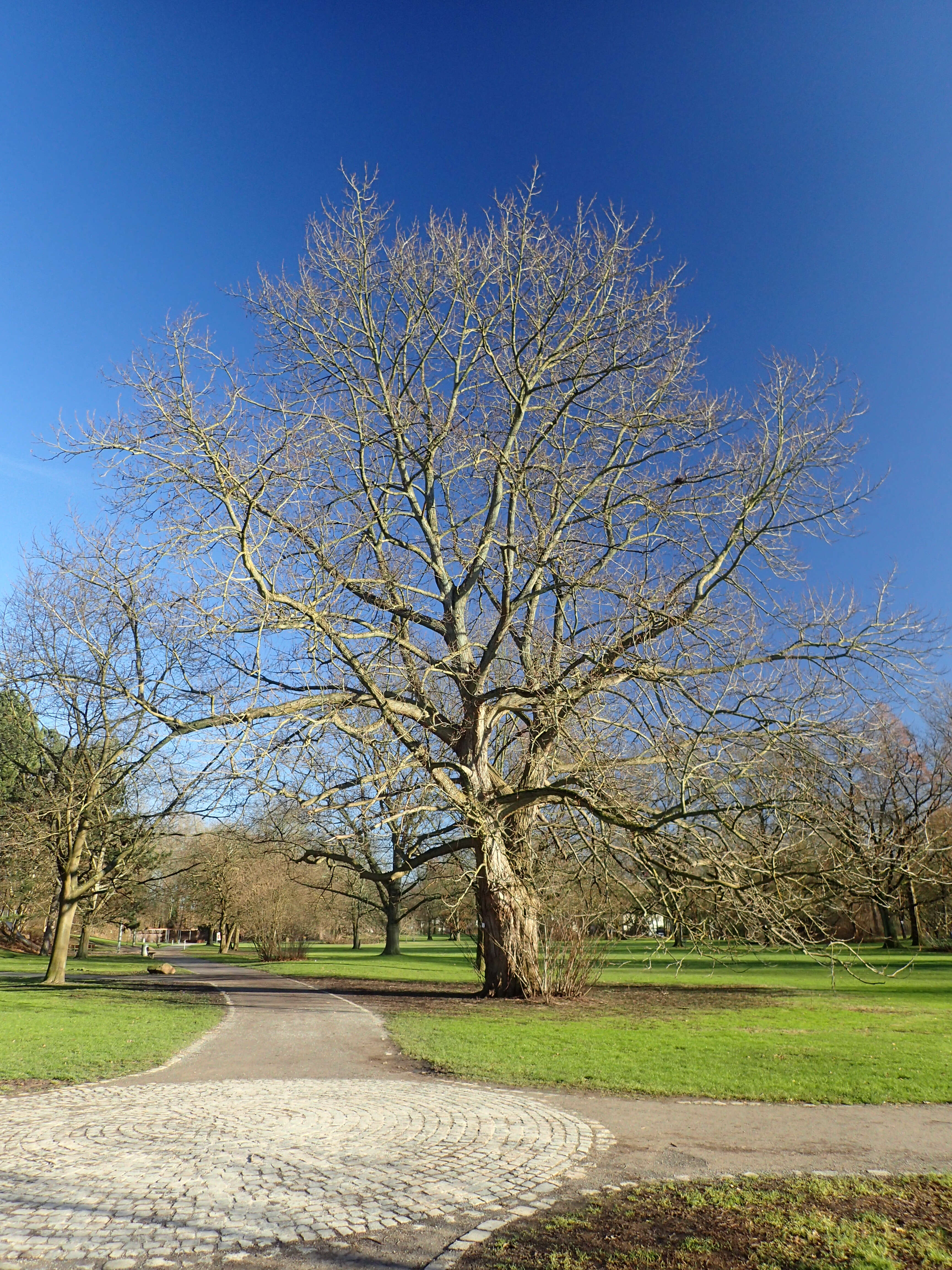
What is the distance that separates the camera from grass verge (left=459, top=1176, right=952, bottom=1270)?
4012 mm

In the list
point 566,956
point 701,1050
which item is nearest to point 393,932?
point 566,956

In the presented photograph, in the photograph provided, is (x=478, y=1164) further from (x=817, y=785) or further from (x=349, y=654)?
(x=817, y=785)

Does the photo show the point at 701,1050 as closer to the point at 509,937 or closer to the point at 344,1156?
the point at 509,937

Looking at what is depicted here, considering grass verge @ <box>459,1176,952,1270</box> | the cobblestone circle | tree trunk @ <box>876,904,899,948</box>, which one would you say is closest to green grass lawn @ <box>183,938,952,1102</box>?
the cobblestone circle

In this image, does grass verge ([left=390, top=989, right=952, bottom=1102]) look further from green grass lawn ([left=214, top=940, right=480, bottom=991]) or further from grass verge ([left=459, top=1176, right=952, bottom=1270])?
green grass lawn ([left=214, top=940, right=480, bottom=991])

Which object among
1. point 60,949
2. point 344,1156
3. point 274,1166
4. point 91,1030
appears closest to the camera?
point 274,1166

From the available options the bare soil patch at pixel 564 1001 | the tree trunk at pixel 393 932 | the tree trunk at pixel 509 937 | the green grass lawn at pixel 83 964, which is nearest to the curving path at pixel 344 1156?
the bare soil patch at pixel 564 1001

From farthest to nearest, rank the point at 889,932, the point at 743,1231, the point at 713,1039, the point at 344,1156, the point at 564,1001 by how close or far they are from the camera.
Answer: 1. the point at 889,932
2. the point at 564,1001
3. the point at 713,1039
4. the point at 344,1156
5. the point at 743,1231

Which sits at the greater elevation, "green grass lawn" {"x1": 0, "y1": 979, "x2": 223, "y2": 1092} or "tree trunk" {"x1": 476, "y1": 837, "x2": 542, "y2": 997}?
"tree trunk" {"x1": 476, "y1": 837, "x2": 542, "y2": 997}

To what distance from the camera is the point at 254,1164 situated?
562 centimetres

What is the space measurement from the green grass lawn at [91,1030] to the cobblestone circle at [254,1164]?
1.41m

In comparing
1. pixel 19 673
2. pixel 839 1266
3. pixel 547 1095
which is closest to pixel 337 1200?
pixel 839 1266

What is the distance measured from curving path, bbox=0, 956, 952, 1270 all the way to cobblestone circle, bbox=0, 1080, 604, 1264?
0.06 ft

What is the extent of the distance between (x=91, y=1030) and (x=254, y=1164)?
8.95m
